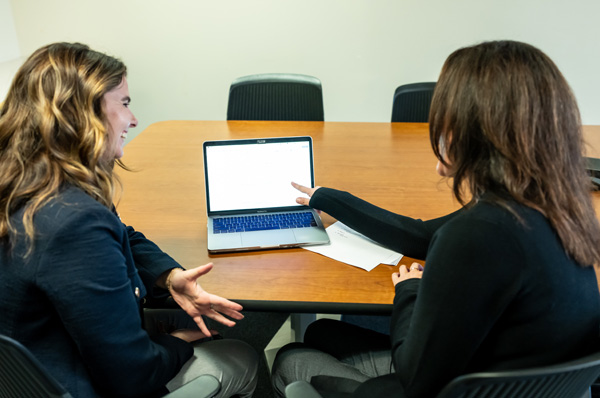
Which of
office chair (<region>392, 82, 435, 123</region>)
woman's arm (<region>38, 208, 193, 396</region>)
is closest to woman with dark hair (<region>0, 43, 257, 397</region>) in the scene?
woman's arm (<region>38, 208, 193, 396</region>)

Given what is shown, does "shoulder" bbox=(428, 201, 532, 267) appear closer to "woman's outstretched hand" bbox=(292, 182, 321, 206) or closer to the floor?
"woman's outstretched hand" bbox=(292, 182, 321, 206)

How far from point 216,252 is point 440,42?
2585mm

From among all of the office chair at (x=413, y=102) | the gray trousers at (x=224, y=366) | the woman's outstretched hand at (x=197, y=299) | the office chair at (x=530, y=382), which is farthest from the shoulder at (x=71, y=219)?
the office chair at (x=413, y=102)

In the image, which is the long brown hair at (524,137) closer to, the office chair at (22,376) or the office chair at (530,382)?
the office chair at (530,382)

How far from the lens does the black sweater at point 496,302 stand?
3.01ft

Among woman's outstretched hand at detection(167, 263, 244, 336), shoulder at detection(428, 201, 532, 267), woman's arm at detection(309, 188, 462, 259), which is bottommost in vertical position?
woman's outstretched hand at detection(167, 263, 244, 336)

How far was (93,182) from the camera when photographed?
113 centimetres

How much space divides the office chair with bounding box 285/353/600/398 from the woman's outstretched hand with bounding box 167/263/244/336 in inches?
22.1

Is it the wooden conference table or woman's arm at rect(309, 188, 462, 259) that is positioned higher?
woman's arm at rect(309, 188, 462, 259)

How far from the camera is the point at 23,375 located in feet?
3.16

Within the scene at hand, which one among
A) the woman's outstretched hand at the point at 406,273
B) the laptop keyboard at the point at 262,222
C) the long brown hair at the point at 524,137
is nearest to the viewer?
the long brown hair at the point at 524,137

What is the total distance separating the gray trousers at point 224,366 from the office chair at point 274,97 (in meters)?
1.33

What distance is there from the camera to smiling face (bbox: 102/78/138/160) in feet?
4.03

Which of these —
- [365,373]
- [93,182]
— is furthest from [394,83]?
[93,182]
